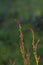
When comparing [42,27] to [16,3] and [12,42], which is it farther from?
[16,3]

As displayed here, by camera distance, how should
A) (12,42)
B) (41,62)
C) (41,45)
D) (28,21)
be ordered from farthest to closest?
(28,21), (12,42), (41,45), (41,62)

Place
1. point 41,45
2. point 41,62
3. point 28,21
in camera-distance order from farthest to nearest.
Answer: point 28,21, point 41,45, point 41,62

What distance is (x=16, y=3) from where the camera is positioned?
515 cm

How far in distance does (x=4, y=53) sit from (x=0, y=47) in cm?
17

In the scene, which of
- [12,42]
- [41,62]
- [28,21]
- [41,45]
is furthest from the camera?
[28,21]

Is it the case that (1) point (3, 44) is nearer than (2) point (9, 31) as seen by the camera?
Yes

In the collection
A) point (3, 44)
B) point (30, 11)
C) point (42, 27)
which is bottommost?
point (42, 27)

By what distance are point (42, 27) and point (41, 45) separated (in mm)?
A: 1647

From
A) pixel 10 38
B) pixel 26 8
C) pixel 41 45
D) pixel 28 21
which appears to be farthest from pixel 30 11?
pixel 28 21

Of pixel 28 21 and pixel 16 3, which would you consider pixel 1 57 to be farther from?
pixel 28 21

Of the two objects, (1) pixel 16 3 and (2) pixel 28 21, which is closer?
(1) pixel 16 3

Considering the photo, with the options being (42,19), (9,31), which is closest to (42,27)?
(42,19)

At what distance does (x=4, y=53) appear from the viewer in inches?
200

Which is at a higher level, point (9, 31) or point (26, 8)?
point (26, 8)
